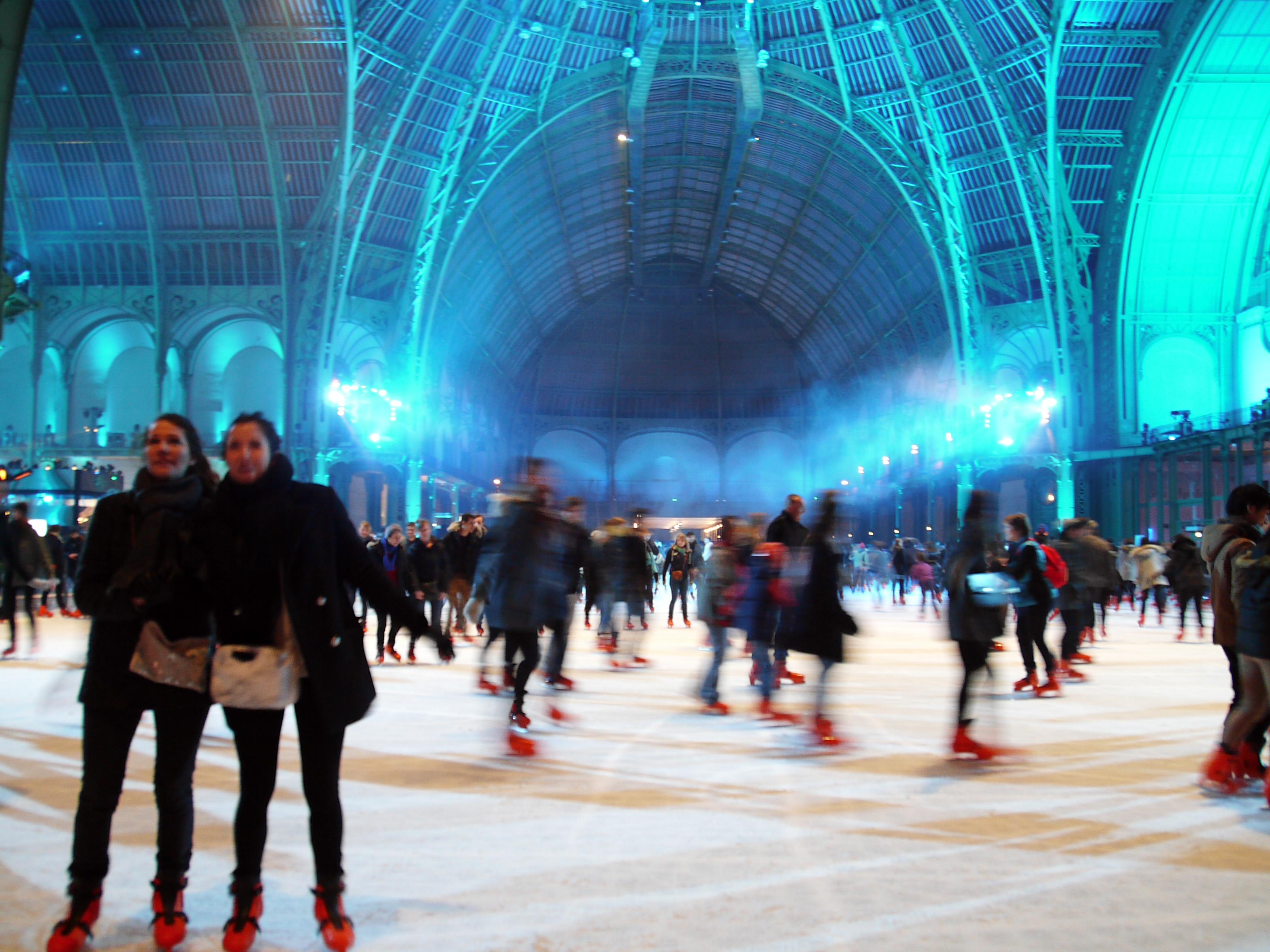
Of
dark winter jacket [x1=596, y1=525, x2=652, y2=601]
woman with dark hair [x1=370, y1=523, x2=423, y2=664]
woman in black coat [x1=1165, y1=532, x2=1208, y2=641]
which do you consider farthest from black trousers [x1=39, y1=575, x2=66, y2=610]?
woman in black coat [x1=1165, y1=532, x2=1208, y2=641]

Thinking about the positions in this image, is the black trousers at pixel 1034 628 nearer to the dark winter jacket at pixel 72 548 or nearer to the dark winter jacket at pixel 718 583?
the dark winter jacket at pixel 718 583

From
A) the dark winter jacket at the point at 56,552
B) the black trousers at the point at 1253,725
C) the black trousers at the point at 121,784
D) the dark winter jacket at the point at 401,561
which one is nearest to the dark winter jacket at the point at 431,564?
the dark winter jacket at the point at 401,561

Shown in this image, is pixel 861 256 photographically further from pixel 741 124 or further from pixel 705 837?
pixel 705 837

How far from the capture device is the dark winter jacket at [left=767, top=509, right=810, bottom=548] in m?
8.12

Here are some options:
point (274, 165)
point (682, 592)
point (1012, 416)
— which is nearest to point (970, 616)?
point (682, 592)

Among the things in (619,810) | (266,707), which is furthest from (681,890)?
(266,707)

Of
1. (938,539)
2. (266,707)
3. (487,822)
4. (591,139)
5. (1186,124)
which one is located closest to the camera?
(266,707)

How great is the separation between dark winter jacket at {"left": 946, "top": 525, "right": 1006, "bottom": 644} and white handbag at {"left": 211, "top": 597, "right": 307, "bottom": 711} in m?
4.15

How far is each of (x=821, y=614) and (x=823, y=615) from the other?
1 centimetres

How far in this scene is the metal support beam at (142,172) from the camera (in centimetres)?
2730

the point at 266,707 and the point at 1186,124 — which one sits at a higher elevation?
the point at 1186,124

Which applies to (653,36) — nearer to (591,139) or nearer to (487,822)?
(591,139)

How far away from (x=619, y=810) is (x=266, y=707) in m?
2.28

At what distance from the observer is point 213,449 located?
3369cm
